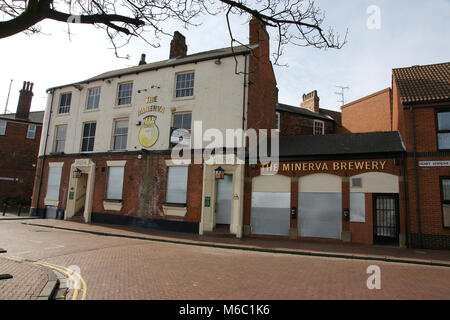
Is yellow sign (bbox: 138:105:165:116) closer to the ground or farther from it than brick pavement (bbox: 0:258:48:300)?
farther from it

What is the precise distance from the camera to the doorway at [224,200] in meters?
16.9

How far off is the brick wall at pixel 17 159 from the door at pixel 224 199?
23.3 metres

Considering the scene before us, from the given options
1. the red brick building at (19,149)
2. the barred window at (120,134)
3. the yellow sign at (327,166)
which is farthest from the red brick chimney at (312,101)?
the red brick building at (19,149)

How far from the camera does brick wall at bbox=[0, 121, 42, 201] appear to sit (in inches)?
1131

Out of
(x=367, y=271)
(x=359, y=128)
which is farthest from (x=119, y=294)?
(x=359, y=128)

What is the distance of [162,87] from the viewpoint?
59.4 feet

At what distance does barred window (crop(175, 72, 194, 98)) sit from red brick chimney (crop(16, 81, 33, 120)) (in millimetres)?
22078

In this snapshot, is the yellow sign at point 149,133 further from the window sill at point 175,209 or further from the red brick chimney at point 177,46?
the red brick chimney at point 177,46

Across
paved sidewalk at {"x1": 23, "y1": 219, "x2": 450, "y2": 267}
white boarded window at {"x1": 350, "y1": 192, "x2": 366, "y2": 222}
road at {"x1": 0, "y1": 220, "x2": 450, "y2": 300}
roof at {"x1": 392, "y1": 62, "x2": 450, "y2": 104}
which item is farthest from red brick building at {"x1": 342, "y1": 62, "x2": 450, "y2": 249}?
road at {"x1": 0, "y1": 220, "x2": 450, "y2": 300}

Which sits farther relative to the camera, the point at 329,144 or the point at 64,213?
the point at 64,213

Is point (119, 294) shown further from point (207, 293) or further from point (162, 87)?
point (162, 87)

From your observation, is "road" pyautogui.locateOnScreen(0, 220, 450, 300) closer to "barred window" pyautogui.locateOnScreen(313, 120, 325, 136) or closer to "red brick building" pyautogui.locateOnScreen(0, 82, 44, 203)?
"barred window" pyautogui.locateOnScreen(313, 120, 325, 136)
